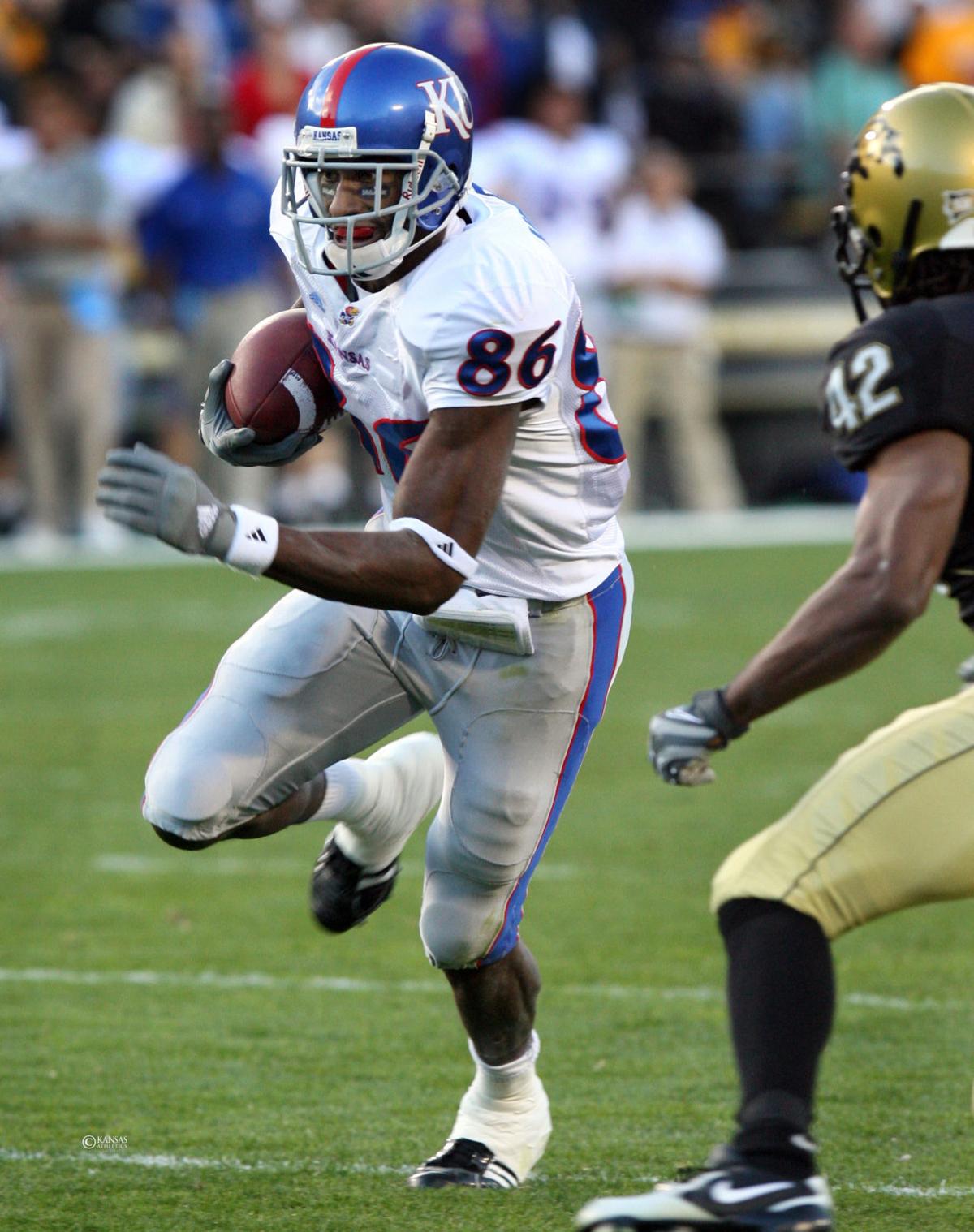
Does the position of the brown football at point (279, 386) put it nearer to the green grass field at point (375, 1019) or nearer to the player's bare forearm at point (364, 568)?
the player's bare forearm at point (364, 568)

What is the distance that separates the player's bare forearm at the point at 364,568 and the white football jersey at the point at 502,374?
0.23 m

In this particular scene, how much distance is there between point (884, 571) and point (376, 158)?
112cm

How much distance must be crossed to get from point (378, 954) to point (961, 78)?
928 cm

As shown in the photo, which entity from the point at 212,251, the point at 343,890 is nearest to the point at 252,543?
the point at 343,890

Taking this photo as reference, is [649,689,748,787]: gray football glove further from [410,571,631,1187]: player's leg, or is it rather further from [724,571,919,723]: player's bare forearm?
[410,571,631,1187]: player's leg

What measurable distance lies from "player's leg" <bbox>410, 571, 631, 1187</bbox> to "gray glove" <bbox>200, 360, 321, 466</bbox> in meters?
0.51

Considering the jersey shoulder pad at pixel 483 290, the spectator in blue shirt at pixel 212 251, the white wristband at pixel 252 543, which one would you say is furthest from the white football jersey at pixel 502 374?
the spectator in blue shirt at pixel 212 251

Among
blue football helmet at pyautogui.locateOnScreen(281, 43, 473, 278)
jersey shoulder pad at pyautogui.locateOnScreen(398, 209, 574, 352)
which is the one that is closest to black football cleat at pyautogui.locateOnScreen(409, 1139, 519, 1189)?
jersey shoulder pad at pyautogui.locateOnScreen(398, 209, 574, 352)

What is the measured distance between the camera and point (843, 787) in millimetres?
2715

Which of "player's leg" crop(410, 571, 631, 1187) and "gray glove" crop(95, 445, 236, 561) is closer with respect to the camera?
"gray glove" crop(95, 445, 236, 561)

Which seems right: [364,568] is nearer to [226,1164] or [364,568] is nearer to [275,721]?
[275,721]

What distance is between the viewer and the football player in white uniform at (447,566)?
3.13 metres

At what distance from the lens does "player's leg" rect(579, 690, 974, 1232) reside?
8.50 feet

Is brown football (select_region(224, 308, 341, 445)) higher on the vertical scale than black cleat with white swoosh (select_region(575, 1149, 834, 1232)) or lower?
higher
